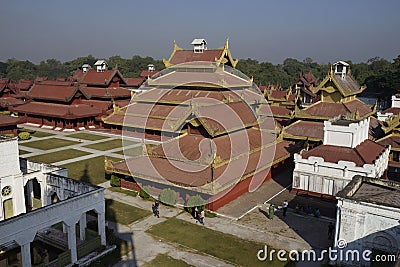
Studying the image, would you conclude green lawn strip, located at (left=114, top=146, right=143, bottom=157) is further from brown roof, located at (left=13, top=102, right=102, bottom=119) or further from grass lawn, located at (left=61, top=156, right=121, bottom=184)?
brown roof, located at (left=13, top=102, right=102, bottom=119)

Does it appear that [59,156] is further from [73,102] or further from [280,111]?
[280,111]

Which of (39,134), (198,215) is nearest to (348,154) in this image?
(198,215)

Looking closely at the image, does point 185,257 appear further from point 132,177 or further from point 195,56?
point 195,56

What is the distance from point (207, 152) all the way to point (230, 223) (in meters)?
4.89

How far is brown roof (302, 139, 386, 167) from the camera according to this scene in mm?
23094

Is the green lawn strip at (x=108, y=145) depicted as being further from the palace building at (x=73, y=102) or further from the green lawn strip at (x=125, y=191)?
the green lawn strip at (x=125, y=191)

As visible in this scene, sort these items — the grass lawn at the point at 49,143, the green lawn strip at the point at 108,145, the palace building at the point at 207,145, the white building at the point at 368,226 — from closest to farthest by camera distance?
1. the white building at the point at 368,226
2. the palace building at the point at 207,145
3. the green lawn strip at the point at 108,145
4. the grass lawn at the point at 49,143

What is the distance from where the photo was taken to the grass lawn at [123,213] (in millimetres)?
20016

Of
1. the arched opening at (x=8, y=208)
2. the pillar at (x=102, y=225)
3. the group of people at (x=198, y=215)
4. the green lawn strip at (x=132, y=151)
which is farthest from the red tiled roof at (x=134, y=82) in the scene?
the pillar at (x=102, y=225)

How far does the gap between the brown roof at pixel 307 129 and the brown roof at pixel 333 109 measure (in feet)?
2.93

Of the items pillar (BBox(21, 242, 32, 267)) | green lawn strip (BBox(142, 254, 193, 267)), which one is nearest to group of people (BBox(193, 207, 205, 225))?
green lawn strip (BBox(142, 254, 193, 267))

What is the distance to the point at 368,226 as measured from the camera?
14789mm

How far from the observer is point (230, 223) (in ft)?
64.4

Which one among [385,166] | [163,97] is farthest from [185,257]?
[163,97]
